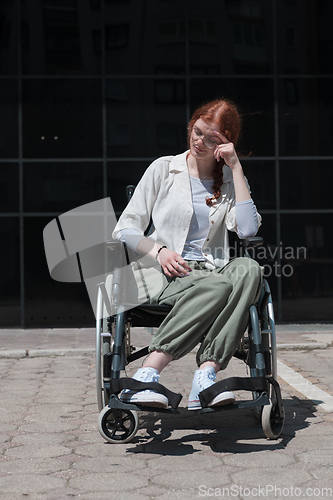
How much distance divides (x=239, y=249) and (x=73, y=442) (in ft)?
4.90

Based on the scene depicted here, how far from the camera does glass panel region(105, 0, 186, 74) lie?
10.1 metres

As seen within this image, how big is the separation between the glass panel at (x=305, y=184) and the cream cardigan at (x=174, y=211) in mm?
6620

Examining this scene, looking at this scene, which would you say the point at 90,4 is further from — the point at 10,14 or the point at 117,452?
the point at 117,452

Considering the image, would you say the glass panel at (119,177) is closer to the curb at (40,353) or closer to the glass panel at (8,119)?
the glass panel at (8,119)

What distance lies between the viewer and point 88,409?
4.07 metres

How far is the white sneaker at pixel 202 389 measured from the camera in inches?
117

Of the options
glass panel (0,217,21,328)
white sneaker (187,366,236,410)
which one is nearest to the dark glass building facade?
glass panel (0,217,21,328)

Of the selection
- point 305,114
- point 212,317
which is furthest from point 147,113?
point 212,317

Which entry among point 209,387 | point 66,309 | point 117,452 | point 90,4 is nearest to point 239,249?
point 209,387

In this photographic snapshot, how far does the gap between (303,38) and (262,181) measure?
2.45 meters

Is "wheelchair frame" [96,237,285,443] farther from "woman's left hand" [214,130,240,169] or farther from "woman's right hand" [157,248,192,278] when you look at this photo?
"woman's left hand" [214,130,240,169]

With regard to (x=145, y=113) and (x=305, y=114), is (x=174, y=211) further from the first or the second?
(x=305, y=114)

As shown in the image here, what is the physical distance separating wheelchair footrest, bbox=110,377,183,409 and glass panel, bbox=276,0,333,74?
327 inches

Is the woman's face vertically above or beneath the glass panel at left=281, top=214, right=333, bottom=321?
above
